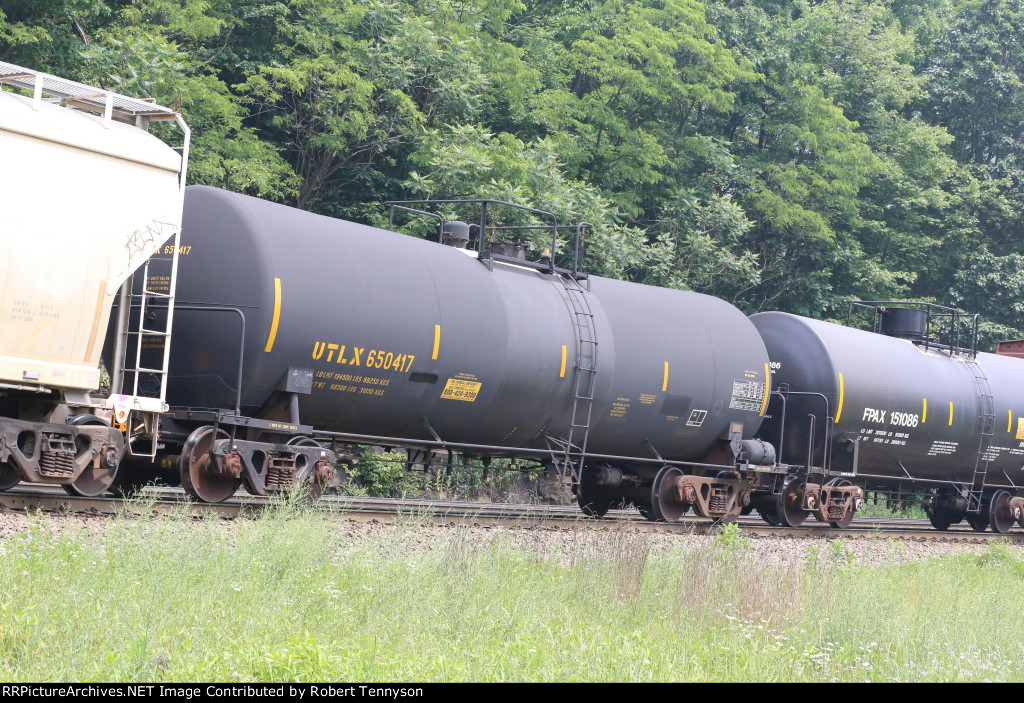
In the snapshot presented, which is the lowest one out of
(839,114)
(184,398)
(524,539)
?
(524,539)

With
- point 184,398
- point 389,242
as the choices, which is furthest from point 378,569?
point 389,242

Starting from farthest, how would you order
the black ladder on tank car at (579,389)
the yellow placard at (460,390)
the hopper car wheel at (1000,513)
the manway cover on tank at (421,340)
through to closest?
the hopper car wheel at (1000,513) < the black ladder on tank car at (579,389) < the yellow placard at (460,390) < the manway cover on tank at (421,340)

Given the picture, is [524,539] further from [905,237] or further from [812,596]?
[905,237]

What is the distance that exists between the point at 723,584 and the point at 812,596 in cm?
81

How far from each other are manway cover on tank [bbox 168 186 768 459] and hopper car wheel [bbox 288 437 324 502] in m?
0.33

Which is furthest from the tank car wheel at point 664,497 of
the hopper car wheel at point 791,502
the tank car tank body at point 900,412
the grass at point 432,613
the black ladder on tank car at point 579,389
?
the grass at point 432,613

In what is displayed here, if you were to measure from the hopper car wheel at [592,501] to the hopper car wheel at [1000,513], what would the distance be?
29.7 feet

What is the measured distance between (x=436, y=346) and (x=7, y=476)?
14.8ft

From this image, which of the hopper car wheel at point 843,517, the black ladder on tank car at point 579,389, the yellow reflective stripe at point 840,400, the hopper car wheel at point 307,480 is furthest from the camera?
the hopper car wheel at point 843,517

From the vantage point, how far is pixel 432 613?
7.71m

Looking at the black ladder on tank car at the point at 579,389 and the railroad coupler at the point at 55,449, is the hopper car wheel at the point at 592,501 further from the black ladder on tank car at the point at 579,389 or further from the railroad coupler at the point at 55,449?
the railroad coupler at the point at 55,449

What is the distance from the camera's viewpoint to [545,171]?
25.0m

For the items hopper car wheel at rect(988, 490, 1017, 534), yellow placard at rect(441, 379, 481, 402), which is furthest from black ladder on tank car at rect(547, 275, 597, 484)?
hopper car wheel at rect(988, 490, 1017, 534)

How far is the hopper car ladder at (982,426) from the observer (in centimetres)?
2016
